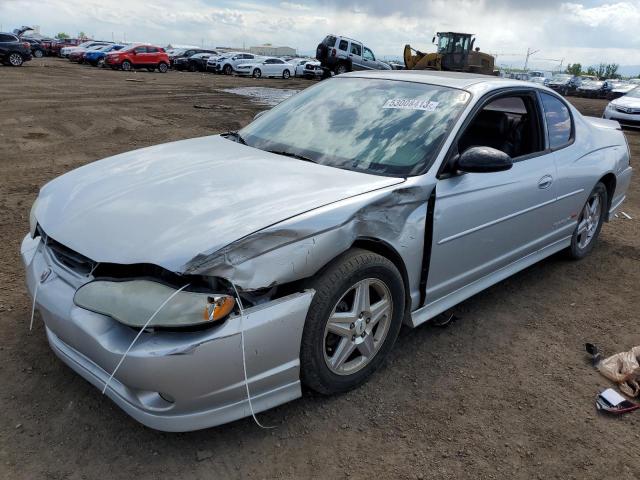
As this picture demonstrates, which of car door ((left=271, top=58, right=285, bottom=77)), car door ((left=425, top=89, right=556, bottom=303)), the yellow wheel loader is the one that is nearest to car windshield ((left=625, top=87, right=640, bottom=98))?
the yellow wheel loader

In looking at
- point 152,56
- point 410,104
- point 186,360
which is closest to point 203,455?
point 186,360

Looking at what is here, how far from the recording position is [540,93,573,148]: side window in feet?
12.6

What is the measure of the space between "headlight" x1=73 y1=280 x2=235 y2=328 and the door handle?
2.52m

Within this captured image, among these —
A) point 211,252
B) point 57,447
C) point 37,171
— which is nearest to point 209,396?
point 211,252

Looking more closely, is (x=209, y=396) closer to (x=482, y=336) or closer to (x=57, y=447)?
(x=57, y=447)

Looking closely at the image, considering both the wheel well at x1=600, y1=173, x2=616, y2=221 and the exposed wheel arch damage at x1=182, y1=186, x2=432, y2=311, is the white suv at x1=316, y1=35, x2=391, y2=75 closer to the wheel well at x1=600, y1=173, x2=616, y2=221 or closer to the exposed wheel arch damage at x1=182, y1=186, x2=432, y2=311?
the wheel well at x1=600, y1=173, x2=616, y2=221

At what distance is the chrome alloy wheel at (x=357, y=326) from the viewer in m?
2.49

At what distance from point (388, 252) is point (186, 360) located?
3.88ft

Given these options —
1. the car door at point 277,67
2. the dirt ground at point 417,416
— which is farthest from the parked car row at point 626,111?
the car door at point 277,67

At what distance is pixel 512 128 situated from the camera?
12.6 feet

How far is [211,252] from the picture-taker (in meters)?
2.04

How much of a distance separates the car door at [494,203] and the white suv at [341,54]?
81.6ft

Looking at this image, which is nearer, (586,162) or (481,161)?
(481,161)

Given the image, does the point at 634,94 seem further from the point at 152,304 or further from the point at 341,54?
the point at 152,304
